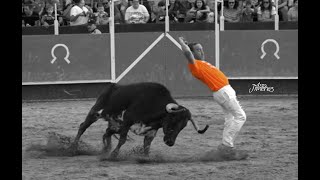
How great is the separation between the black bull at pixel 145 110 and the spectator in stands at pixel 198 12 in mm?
7265

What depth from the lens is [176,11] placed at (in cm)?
1758

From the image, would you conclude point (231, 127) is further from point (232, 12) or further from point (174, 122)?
point (232, 12)

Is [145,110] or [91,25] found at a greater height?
[91,25]

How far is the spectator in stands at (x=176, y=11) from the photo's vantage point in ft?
57.4

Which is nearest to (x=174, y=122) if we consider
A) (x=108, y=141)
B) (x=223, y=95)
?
(x=223, y=95)

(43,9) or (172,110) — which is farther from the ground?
(43,9)

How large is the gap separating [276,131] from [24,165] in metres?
4.49

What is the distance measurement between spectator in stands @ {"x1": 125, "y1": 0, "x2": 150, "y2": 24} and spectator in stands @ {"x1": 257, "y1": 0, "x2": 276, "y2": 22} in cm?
231

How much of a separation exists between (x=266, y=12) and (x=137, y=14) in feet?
8.69

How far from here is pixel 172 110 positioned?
32.1ft
